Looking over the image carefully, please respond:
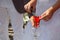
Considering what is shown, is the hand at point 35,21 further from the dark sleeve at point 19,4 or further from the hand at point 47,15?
the dark sleeve at point 19,4

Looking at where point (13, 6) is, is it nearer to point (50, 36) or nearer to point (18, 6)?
point (18, 6)

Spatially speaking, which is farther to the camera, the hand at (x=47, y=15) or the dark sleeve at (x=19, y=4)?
the dark sleeve at (x=19, y=4)

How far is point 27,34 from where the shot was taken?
1882 mm

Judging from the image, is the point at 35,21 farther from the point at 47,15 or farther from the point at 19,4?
the point at 19,4

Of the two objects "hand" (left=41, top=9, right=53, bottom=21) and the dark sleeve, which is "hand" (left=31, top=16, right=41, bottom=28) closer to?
"hand" (left=41, top=9, right=53, bottom=21)

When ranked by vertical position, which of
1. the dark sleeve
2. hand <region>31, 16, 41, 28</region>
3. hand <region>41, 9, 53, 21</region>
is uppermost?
hand <region>41, 9, 53, 21</region>

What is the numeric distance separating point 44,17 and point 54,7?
0.32ft

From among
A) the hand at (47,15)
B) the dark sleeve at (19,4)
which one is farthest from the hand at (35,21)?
the dark sleeve at (19,4)

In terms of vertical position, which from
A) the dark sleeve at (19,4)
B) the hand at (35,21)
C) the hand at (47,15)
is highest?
the hand at (47,15)

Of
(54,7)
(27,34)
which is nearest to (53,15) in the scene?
(54,7)

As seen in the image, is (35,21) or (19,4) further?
(19,4)

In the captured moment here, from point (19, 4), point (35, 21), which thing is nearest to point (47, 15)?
point (35, 21)

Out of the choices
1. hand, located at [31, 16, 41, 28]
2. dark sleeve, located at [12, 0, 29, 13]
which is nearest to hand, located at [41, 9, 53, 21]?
hand, located at [31, 16, 41, 28]

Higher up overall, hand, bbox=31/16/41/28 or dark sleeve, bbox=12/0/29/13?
hand, bbox=31/16/41/28
